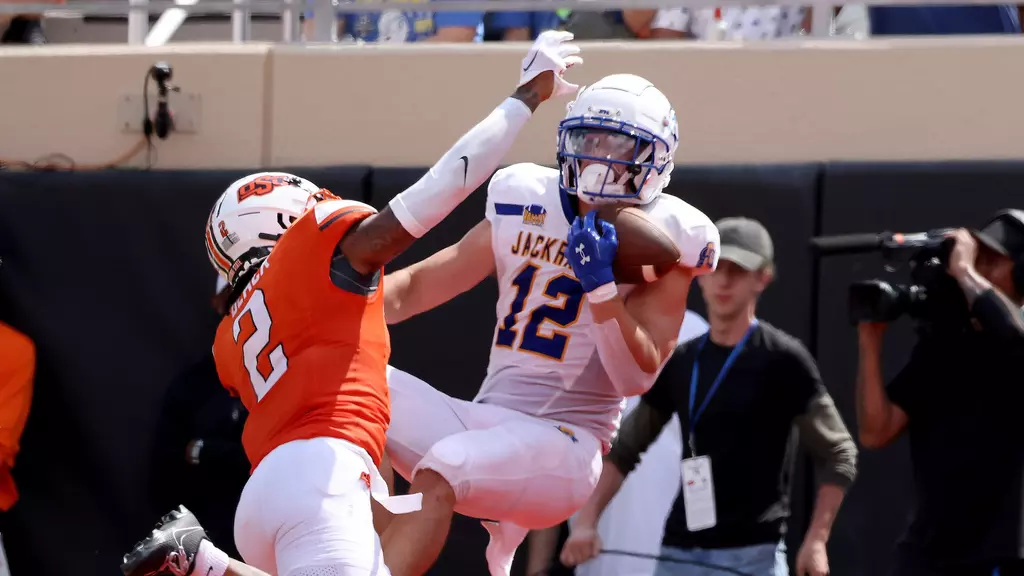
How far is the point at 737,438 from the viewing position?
4.69 m

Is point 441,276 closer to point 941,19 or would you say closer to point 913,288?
point 913,288

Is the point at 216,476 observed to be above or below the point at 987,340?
below

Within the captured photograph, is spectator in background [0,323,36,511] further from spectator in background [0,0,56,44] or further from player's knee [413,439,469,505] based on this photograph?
player's knee [413,439,469,505]

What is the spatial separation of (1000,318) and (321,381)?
6.67 ft

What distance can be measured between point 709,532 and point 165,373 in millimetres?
2559

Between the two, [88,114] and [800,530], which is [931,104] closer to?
[800,530]

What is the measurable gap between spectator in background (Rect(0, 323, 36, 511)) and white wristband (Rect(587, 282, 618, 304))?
10.7 feet

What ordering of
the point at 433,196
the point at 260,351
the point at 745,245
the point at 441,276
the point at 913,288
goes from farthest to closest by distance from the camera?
1. the point at 745,245
2. the point at 913,288
3. the point at 441,276
4. the point at 260,351
5. the point at 433,196

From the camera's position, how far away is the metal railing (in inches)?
232

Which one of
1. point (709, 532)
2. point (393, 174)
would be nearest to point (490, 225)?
point (709, 532)

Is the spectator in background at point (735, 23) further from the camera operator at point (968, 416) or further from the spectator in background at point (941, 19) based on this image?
the camera operator at point (968, 416)

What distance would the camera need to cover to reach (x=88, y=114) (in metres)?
6.38

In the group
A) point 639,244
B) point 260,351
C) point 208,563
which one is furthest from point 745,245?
point 208,563

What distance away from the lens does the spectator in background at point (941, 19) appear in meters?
6.06
